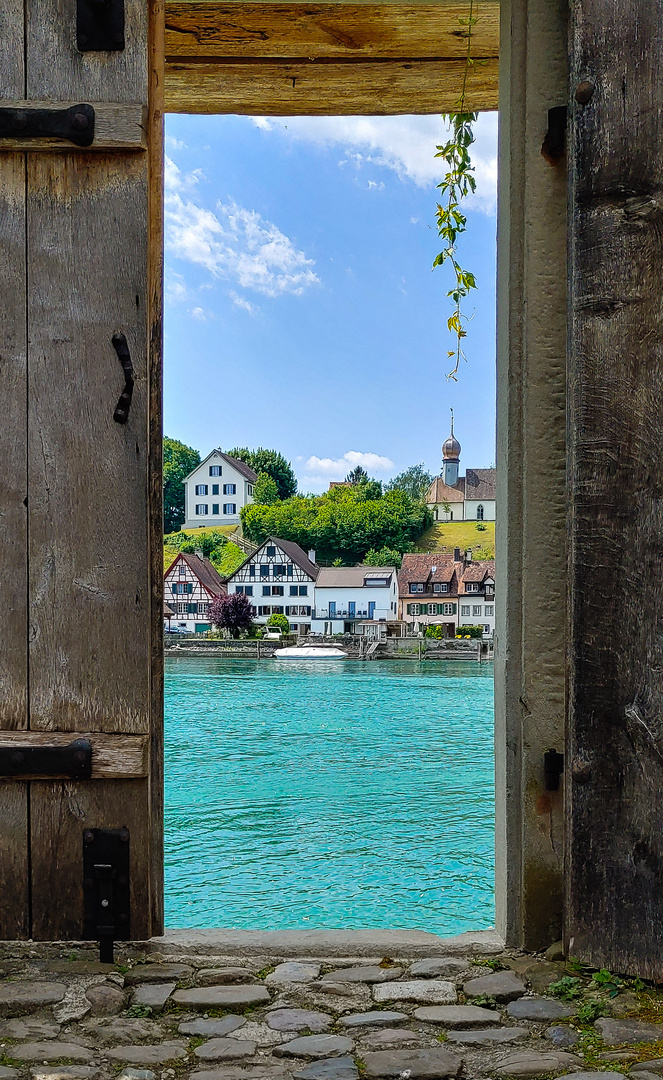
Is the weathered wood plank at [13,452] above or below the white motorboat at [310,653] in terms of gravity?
above

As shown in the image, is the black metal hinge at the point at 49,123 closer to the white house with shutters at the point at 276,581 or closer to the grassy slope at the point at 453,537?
the white house with shutters at the point at 276,581

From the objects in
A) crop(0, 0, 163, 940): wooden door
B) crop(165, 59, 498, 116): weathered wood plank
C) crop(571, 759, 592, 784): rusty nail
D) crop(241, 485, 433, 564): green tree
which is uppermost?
crop(241, 485, 433, 564): green tree

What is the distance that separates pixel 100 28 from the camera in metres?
1.71

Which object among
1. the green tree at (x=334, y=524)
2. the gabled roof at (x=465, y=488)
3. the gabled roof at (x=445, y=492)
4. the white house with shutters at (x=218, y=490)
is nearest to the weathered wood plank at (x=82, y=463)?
the green tree at (x=334, y=524)

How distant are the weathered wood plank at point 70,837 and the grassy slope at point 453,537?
165 feet

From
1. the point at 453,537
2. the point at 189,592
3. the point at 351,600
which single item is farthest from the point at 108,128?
the point at 453,537

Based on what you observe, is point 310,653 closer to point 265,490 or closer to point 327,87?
point 327,87

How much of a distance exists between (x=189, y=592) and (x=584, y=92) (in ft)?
135

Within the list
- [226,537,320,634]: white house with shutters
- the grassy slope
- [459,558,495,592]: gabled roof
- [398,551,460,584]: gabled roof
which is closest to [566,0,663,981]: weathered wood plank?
[226,537,320,634]: white house with shutters

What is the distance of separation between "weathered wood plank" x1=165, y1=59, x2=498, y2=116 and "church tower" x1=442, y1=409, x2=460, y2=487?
71.8 meters

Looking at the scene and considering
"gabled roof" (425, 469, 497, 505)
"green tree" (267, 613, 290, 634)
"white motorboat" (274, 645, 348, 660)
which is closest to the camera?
"white motorboat" (274, 645, 348, 660)

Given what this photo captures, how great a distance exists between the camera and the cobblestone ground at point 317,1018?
1299 mm

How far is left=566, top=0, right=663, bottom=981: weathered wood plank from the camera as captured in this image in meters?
1.59

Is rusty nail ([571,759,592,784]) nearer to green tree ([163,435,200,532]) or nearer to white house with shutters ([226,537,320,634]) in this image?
white house with shutters ([226,537,320,634])
